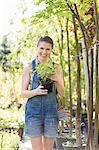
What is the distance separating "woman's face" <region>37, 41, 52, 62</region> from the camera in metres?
2.86

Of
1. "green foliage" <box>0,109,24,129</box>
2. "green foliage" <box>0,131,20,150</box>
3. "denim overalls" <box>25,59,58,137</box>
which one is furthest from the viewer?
"green foliage" <box>0,109,24,129</box>

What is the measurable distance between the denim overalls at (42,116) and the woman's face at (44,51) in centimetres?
14

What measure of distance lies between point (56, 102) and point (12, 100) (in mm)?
8268

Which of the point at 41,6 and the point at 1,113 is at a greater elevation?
the point at 41,6

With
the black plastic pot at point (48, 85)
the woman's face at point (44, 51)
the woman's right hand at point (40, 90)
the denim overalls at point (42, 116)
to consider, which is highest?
the woman's face at point (44, 51)

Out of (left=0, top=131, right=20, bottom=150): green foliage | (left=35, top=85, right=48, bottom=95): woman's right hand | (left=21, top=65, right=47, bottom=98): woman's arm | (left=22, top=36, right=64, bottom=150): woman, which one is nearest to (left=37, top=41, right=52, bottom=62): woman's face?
(left=22, top=36, right=64, bottom=150): woman

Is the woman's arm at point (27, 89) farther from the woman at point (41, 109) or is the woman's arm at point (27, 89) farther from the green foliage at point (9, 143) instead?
the green foliage at point (9, 143)

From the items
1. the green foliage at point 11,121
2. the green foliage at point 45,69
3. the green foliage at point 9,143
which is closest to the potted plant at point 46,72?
the green foliage at point 45,69

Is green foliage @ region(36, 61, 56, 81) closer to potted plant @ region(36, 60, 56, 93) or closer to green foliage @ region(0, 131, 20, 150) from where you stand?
potted plant @ region(36, 60, 56, 93)

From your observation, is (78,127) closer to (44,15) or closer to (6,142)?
(6,142)

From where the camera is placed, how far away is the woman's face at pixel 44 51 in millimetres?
2859

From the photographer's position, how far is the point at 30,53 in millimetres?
7441

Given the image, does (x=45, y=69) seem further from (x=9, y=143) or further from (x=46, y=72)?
(x=9, y=143)

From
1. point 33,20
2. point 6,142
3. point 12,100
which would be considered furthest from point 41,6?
point 12,100
